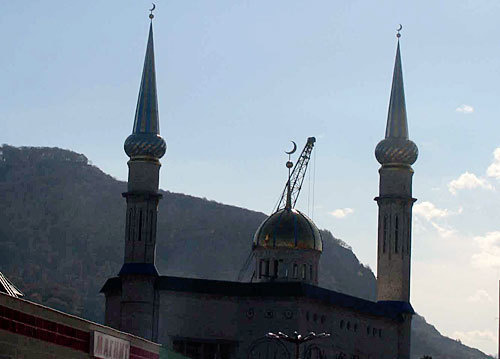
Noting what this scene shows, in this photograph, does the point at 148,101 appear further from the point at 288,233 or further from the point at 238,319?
the point at 238,319

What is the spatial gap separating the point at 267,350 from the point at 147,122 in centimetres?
1357

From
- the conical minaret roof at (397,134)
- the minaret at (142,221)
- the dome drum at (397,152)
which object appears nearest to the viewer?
the minaret at (142,221)

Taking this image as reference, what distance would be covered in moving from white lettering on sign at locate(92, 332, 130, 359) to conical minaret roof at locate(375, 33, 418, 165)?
48.7m

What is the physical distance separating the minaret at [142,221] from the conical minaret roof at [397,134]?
12.7m

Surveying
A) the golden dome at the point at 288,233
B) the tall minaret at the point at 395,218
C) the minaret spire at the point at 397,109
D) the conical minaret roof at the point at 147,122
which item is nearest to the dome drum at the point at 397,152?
the tall minaret at the point at 395,218

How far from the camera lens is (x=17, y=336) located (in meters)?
25.4

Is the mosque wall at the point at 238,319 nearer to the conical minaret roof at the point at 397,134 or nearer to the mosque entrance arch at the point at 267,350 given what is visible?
the mosque entrance arch at the point at 267,350

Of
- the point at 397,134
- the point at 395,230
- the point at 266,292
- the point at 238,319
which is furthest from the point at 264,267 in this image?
the point at 397,134

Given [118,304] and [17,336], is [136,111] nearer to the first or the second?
[118,304]

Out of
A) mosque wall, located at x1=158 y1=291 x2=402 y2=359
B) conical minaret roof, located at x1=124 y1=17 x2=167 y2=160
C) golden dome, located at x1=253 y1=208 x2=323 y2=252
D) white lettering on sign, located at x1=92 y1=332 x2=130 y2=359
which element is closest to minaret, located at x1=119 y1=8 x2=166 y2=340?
conical minaret roof, located at x1=124 y1=17 x2=167 y2=160

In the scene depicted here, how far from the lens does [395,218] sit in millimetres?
77250

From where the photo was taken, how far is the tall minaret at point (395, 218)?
7719cm

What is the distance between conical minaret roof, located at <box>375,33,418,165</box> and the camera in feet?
255

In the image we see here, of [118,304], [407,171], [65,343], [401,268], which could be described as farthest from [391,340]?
[65,343]
